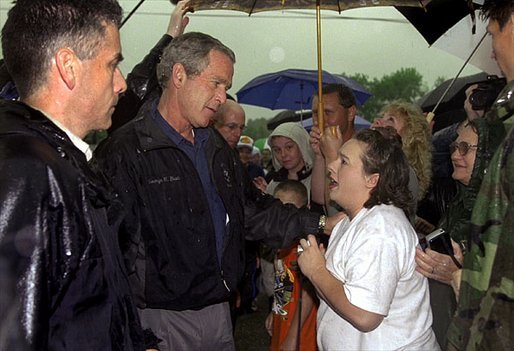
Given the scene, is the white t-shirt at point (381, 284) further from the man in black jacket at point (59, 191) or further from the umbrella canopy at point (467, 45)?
the umbrella canopy at point (467, 45)

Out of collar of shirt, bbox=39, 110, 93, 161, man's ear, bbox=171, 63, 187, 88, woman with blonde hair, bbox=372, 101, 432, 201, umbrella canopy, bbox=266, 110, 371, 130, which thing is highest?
man's ear, bbox=171, 63, 187, 88

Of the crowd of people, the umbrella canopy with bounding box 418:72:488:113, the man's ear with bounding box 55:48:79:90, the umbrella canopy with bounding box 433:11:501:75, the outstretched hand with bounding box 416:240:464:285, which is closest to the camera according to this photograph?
the crowd of people

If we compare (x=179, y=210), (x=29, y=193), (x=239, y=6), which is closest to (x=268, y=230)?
(x=179, y=210)

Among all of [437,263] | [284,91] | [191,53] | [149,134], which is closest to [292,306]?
[437,263]

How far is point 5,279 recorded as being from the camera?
156cm

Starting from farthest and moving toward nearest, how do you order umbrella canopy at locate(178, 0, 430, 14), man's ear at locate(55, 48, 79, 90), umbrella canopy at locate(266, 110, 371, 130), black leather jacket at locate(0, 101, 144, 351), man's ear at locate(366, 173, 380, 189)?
1. umbrella canopy at locate(266, 110, 371, 130)
2. umbrella canopy at locate(178, 0, 430, 14)
3. man's ear at locate(366, 173, 380, 189)
4. man's ear at locate(55, 48, 79, 90)
5. black leather jacket at locate(0, 101, 144, 351)

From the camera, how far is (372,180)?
309 centimetres

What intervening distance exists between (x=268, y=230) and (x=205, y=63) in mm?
1010

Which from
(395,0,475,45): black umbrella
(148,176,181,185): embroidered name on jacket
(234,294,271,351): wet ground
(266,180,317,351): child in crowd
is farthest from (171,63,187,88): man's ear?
(234,294,271,351): wet ground

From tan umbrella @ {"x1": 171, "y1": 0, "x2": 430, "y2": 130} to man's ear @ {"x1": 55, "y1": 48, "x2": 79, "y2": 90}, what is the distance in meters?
2.64

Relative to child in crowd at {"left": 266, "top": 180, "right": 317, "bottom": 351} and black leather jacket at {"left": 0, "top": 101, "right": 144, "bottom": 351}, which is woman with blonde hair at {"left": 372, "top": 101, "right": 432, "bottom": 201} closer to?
child in crowd at {"left": 266, "top": 180, "right": 317, "bottom": 351}

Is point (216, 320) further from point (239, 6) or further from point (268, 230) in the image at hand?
point (239, 6)

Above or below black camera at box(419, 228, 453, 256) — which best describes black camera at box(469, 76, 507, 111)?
above

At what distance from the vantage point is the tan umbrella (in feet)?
14.2
